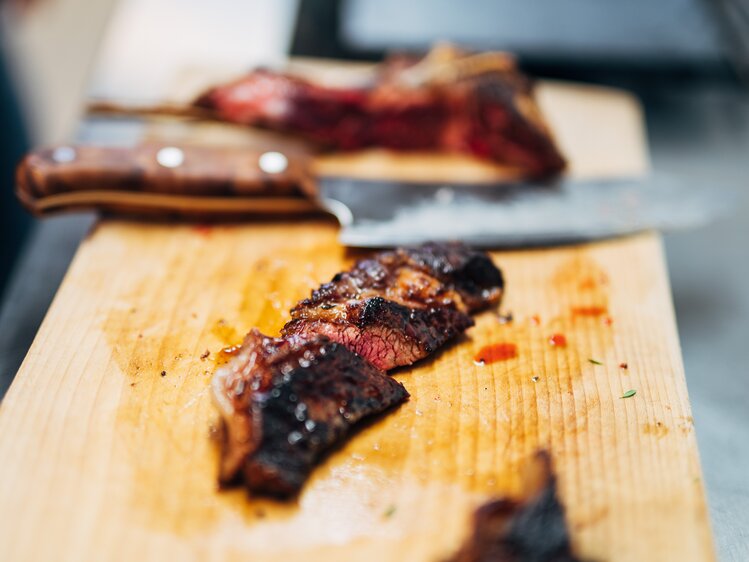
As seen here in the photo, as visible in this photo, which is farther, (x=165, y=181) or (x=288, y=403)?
(x=165, y=181)

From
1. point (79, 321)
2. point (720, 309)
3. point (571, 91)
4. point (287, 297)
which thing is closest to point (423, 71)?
point (571, 91)

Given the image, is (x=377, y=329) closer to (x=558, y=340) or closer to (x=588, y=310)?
(x=558, y=340)

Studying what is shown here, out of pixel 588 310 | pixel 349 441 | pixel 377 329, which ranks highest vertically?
pixel 377 329

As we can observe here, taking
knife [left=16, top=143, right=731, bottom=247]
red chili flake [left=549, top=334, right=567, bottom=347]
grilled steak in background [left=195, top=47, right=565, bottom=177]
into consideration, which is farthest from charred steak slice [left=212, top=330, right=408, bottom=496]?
grilled steak in background [left=195, top=47, right=565, bottom=177]

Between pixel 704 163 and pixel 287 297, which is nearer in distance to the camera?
pixel 287 297

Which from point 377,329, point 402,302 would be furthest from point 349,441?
point 402,302

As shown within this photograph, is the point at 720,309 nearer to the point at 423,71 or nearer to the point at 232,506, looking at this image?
the point at 423,71
